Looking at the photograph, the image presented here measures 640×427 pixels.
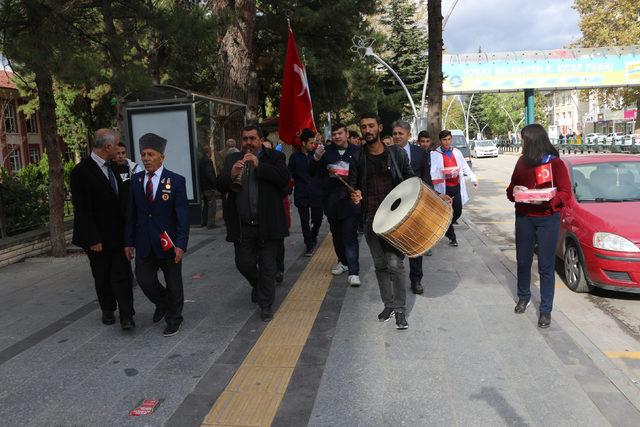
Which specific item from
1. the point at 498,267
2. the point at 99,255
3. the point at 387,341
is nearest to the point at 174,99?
the point at 99,255

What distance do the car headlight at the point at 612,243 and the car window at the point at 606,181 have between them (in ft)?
2.97

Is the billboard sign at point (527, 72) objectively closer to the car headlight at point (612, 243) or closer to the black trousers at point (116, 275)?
the car headlight at point (612, 243)

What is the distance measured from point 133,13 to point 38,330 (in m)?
5.03

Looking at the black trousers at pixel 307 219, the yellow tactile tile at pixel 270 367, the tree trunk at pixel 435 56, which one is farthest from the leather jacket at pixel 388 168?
the tree trunk at pixel 435 56

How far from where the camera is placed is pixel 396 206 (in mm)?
4758

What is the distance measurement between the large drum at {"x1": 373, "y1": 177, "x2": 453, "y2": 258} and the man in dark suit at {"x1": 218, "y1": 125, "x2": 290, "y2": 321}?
3.40ft

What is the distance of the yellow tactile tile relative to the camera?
11.5 feet

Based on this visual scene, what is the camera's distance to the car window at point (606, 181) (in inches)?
254

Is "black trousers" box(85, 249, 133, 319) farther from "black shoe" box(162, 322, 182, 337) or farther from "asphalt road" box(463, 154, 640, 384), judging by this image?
"asphalt road" box(463, 154, 640, 384)

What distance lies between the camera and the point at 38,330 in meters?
5.32

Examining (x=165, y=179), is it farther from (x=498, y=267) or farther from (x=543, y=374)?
(x=498, y=267)

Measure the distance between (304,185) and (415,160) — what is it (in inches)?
105

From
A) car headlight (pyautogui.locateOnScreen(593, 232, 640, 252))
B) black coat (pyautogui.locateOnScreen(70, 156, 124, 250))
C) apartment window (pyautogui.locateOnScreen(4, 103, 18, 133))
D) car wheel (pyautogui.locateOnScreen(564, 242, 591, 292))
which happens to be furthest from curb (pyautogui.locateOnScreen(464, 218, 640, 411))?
apartment window (pyautogui.locateOnScreen(4, 103, 18, 133))

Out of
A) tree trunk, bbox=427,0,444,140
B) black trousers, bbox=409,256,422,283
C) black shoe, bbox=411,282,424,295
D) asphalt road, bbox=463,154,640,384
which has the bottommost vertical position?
asphalt road, bbox=463,154,640,384
